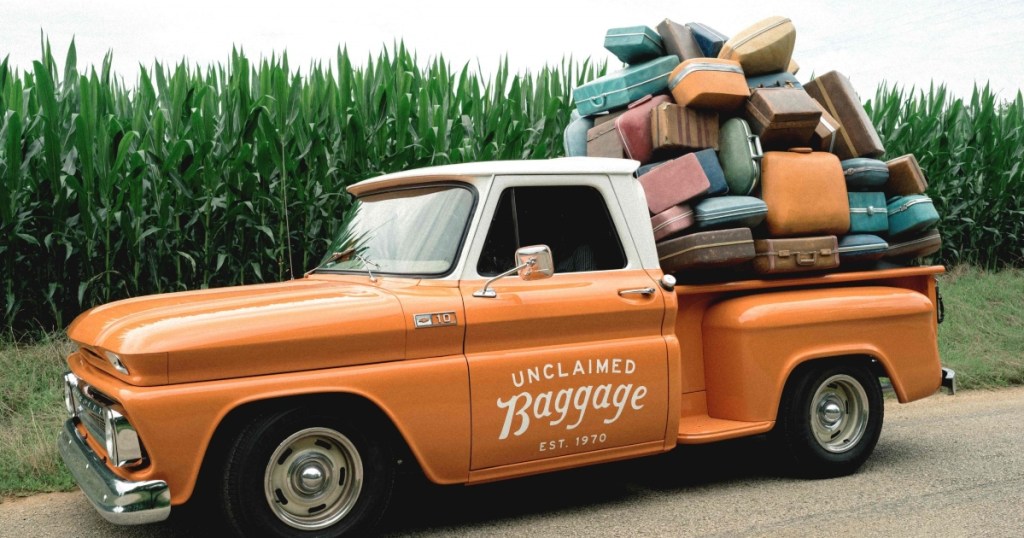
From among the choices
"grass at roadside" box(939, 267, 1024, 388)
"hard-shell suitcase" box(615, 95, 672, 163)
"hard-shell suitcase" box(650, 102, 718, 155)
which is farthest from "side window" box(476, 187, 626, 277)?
"grass at roadside" box(939, 267, 1024, 388)

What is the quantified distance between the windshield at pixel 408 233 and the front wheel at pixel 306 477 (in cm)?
89

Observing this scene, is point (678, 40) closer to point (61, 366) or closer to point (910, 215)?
point (910, 215)

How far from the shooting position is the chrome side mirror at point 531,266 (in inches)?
171

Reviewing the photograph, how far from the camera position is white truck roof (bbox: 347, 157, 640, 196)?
4625 millimetres

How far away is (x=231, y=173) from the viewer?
26.4 ft

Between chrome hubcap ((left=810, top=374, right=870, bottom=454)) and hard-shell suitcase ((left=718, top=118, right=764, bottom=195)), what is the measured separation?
1.26m

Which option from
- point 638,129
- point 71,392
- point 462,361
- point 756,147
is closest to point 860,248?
point 756,147

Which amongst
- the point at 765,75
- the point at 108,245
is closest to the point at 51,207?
the point at 108,245

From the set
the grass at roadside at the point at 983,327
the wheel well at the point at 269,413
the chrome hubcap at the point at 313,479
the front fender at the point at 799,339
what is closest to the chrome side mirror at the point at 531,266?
the wheel well at the point at 269,413

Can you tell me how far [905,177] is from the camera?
20.0 ft

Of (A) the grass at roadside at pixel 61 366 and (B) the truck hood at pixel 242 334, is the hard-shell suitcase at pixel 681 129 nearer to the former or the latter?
(B) the truck hood at pixel 242 334

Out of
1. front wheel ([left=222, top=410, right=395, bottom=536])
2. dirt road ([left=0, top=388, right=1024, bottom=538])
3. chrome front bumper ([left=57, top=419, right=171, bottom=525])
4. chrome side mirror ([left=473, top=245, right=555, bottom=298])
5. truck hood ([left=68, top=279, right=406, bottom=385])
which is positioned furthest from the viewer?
dirt road ([left=0, top=388, right=1024, bottom=538])

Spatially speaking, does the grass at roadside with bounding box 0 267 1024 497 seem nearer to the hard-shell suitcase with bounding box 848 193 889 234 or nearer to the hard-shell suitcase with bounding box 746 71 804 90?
the hard-shell suitcase with bounding box 848 193 889 234

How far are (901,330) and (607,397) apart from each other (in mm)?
2153
